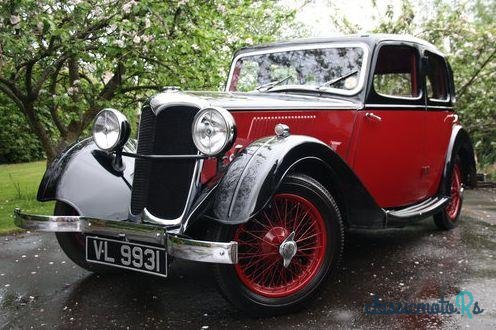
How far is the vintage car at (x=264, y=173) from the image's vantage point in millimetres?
2615

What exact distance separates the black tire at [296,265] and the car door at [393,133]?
0.85 metres

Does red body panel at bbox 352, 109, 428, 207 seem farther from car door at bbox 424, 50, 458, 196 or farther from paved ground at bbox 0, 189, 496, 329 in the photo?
paved ground at bbox 0, 189, 496, 329

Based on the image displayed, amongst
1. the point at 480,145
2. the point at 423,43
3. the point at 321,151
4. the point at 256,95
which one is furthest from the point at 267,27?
the point at 321,151

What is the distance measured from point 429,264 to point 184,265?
1.94 m

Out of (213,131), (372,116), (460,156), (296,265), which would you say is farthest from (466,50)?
(213,131)

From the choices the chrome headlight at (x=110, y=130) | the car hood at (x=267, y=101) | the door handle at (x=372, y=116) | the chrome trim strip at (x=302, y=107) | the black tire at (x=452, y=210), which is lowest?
the black tire at (x=452, y=210)

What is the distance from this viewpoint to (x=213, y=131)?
2623 mm

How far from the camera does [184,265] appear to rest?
3.83 meters

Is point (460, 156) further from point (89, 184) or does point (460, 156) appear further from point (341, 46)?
point (89, 184)

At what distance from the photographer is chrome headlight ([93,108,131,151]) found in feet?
10.2

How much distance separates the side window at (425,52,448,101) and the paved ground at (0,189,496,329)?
1.41 meters

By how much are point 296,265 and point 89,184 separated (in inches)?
58.9

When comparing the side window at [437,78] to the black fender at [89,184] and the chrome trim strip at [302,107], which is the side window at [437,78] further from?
the black fender at [89,184]

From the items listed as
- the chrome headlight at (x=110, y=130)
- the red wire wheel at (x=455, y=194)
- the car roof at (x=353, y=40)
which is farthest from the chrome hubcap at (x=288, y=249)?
the red wire wheel at (x=455, y=194)
